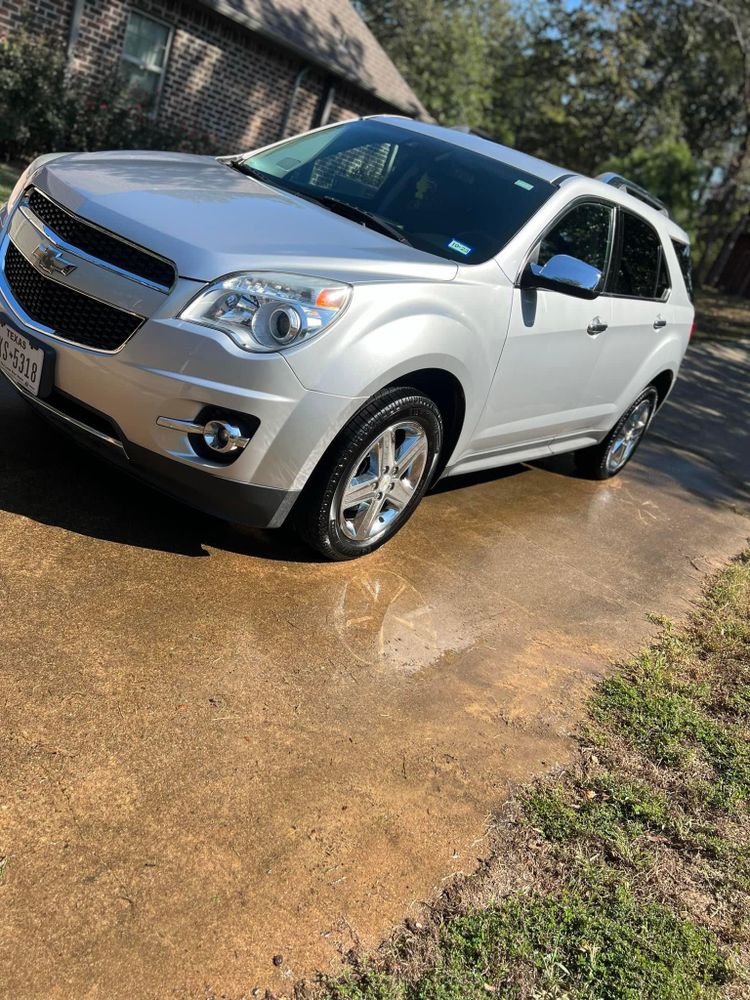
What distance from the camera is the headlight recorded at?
3301 mm

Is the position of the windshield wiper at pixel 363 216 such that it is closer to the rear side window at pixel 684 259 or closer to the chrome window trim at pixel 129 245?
the chrome window trim at pixel 129 245

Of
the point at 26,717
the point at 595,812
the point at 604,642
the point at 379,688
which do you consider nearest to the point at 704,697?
the point at 604,642

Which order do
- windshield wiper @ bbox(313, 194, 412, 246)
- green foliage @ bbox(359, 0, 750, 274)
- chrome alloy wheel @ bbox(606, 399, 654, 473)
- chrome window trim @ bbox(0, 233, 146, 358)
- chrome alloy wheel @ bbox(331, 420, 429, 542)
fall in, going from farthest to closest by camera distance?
green foliage @ bbox(359, 0, 750, 274) → chrome alloy wheel @ bbox(606, 399, 654, 473) → windshield wiper @ bbox(313, 194, 412, 246) → chrome alloy wheel @ bbox(331, 420, 429, 542) → chrome window trim @ bbox(0, 233, 146, 358)

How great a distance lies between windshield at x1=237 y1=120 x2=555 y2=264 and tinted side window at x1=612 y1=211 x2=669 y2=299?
3.22 feet

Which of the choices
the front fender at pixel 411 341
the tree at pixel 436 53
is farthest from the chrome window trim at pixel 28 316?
the tree at pixel 436 53

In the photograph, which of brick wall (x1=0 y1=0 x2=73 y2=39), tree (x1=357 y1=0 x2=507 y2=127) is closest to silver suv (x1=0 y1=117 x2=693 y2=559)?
brick wall (x1=0 y1=0 x2=73 y2=39)

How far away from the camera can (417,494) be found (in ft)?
14.1

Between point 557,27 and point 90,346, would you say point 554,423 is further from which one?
point 557,27

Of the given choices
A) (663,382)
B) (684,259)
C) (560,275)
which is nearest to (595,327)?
(560,275)

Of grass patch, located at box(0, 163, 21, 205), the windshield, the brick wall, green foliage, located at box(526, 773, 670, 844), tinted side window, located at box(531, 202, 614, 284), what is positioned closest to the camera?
green foliage, located at box(526, 773, 670, 844)

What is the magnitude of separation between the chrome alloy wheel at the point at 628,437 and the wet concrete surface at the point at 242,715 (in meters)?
1.59

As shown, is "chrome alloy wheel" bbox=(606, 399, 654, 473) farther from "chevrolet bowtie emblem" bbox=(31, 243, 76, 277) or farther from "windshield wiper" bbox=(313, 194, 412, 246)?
"chevrolet bowtie emblem" bbox=(31, 243, 76, 277)

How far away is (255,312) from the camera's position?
3318 mm

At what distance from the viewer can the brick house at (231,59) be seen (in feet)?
44.8
